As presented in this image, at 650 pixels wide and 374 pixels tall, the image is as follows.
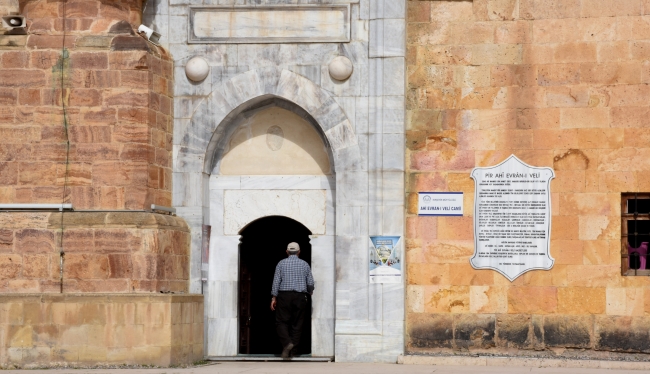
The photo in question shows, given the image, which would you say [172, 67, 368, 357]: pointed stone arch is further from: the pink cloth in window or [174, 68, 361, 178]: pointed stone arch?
the pink cloth in window

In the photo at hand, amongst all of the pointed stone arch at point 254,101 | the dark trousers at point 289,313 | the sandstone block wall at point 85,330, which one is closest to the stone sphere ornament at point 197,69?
the pointed stone arch at point 254,101

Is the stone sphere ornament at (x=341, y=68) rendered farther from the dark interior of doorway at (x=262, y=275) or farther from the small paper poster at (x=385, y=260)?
the dark interior of doorway at (x=262, y=275)

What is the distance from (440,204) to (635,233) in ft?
8.06

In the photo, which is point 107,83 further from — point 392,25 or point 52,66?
point 392,25

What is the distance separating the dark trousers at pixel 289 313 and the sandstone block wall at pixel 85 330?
70.1 inches

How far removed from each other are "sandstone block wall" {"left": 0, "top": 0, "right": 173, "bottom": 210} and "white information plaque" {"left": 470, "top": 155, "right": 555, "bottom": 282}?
419 cm

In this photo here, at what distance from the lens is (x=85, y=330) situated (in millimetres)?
13883

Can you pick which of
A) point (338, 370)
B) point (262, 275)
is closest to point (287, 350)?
point (338, 370)

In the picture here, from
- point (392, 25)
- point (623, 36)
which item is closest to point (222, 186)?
point (392, 25)

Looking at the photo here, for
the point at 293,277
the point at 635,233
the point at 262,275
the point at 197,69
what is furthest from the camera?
the point at 262,275

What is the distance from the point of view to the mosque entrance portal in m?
16.1

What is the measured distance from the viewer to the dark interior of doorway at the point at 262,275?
16109 millimetres

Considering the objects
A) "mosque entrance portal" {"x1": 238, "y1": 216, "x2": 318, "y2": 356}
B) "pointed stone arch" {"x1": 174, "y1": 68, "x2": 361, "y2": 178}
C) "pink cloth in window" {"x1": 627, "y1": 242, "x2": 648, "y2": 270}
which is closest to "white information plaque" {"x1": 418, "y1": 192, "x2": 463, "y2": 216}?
"pointed stone arch" {"x1": 174, "y1": 68, "x2": 361, "y2": 178}

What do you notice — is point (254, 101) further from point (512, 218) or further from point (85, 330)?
point (85, 330)
